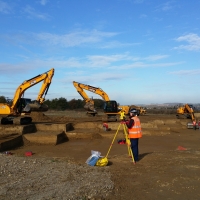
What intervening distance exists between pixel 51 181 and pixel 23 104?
14667mm

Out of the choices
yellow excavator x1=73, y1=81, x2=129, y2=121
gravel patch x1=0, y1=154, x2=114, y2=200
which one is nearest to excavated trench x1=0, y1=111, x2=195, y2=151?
yellow excavator x1=73, y1=81, x2=129, y2=121

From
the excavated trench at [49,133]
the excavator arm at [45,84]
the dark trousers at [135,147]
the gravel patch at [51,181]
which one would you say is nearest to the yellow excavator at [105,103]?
the excavated trench at [49,133]

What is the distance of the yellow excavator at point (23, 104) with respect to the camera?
19.1 meters

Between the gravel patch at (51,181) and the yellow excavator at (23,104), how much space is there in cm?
1166

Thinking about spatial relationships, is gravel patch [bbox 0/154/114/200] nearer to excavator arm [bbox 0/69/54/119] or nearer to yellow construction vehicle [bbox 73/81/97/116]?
excavator arm [bbox 0/69/54/119]

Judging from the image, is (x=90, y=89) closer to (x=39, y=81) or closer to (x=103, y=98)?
(x=103, y=98)

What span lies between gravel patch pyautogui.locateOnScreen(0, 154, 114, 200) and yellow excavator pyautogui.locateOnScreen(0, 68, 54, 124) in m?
11.7

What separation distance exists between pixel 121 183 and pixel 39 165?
2.80 m

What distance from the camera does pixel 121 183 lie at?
18.9ft

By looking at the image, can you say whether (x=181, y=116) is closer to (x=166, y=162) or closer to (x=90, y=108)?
(x=90, y=108)

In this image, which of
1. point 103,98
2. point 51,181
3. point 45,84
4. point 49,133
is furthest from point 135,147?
point 103,98

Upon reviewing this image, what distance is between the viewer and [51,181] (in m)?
5.81

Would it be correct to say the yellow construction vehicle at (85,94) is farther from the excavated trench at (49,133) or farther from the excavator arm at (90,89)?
the excavated trench at (49,133)

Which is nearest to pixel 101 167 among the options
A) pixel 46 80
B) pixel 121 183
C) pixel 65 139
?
pixel 121 183
